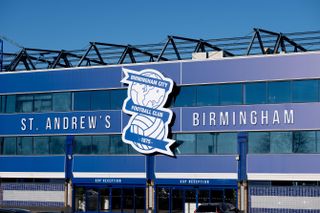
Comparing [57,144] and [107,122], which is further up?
[107,122]

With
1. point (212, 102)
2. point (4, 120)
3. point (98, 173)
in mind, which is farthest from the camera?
point (4, 120)

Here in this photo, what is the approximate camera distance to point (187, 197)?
167ft

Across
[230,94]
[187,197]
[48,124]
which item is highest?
[230,94]

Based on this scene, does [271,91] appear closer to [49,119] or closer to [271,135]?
[271,135]

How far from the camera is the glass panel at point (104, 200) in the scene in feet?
177

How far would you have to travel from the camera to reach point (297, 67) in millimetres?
47438

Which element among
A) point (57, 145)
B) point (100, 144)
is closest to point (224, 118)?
point (100, 144)

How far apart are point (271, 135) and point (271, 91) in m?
2.95

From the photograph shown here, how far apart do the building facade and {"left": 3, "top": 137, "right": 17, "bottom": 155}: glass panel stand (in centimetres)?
8

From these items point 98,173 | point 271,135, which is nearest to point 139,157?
point 98,173

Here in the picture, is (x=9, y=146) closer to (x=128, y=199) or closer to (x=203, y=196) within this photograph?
(x=128, y=199)

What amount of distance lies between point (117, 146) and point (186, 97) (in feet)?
21.5

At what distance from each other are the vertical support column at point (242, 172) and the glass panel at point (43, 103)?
16.0 meters

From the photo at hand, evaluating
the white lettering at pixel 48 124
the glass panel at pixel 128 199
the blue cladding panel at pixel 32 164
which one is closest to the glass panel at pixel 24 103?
the white lettering at pixel 48 124
